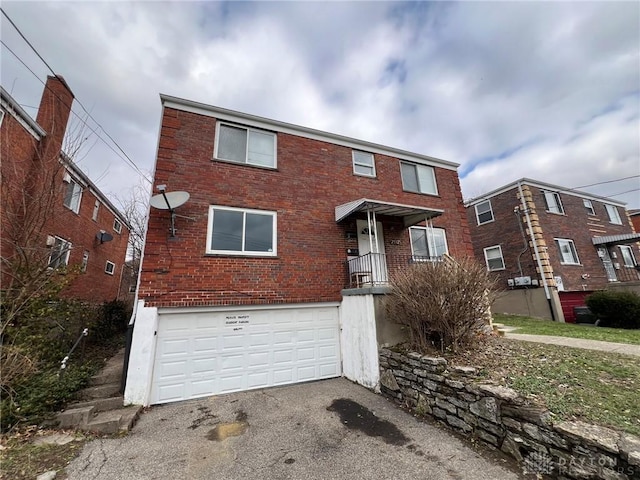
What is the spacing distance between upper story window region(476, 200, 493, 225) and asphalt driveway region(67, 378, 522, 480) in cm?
1483

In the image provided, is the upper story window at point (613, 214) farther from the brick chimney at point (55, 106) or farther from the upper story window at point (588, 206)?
the brick chimney at point (55, 106)

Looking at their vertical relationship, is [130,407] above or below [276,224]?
below

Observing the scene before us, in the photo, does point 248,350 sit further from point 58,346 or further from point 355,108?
point 355,108

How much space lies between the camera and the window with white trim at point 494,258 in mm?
15230

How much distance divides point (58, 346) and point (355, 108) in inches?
427

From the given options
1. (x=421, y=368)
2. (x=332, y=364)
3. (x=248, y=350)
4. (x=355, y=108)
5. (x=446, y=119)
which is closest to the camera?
(x=421, y=368)

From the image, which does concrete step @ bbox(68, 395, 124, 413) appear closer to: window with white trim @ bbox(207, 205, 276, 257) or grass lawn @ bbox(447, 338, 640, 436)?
window with white trim @ bbox(207, 205, 276, 257)

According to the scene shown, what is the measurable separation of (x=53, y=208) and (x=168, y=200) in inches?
Result: 105

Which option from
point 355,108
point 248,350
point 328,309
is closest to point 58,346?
point 248,350

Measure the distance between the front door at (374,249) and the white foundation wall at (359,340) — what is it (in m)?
0.94

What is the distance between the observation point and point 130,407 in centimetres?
520

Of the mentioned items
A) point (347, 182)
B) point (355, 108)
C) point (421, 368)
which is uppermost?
point (355, 108)

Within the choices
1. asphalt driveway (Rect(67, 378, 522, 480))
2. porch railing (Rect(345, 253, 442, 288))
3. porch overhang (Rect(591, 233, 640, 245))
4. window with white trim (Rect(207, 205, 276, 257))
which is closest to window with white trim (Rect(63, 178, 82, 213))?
window with white trim (Rect(207, 205, 276, 257))

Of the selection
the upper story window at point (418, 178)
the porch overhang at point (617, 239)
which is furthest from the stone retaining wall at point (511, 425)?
the porch overhang at point (617, 239)
